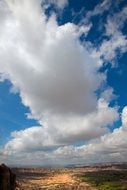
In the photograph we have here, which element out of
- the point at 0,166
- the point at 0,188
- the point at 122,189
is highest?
the point at 122,189

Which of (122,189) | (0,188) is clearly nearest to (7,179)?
(0,188)

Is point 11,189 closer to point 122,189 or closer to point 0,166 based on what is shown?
point 0,166

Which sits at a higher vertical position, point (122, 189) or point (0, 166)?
point (122, 189)

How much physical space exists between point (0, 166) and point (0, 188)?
1.53m

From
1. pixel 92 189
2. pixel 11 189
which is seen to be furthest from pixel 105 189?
pixel 11 189

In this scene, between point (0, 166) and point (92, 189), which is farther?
point (92, 189)

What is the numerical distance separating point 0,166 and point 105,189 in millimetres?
183805

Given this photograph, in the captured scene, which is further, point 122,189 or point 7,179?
point 122,189

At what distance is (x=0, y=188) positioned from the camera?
2027 centimetres

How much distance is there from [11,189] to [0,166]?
223 cm

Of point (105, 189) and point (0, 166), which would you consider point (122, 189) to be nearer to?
point (105, 189)

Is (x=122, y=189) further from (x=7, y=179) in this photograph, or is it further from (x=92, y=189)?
(x=7, y=179)

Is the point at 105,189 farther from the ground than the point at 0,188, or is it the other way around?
the point at 105,189

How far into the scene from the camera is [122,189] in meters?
188
